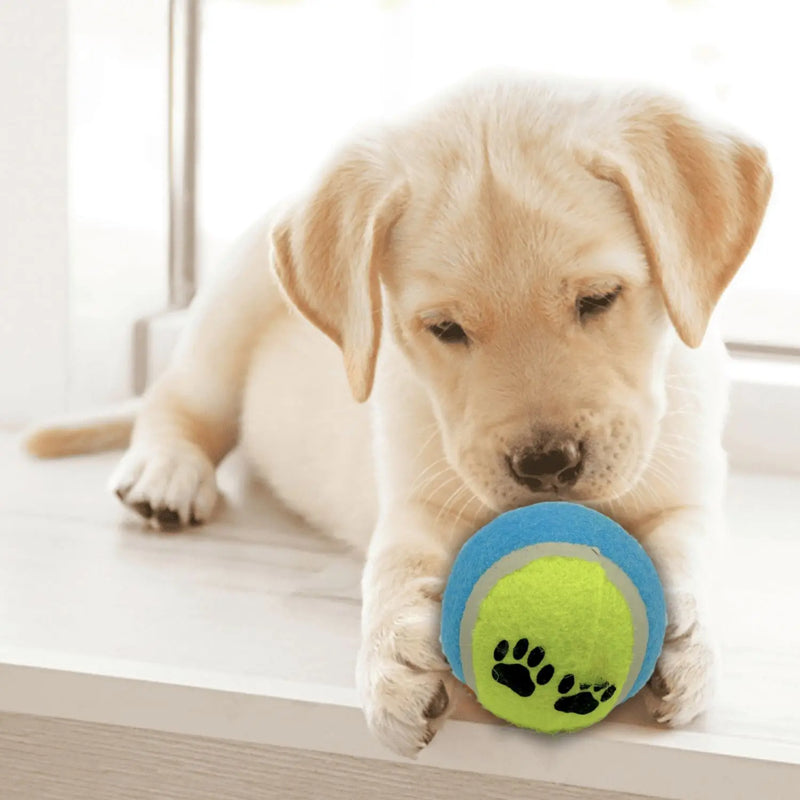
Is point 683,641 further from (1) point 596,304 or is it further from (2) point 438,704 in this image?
(1) point 596,304

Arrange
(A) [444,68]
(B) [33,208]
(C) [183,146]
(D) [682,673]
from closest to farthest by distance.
Answer: (D) [682,673] → (B) [33,208] → (A) [444,68] → (C) [183,146]

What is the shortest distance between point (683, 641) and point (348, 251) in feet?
1.79

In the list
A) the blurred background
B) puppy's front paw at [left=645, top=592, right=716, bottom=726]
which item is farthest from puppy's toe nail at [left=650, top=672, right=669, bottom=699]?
the blurred background

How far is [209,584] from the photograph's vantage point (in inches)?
66.5

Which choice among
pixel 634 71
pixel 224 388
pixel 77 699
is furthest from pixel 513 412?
pixel 634 71

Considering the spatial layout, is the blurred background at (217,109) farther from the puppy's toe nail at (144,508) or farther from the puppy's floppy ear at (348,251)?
the puppy's floppy ear at (348,251)

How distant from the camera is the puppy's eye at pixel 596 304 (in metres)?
1.34

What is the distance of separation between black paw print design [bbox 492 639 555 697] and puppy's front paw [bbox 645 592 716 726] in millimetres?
156

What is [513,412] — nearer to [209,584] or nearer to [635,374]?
[635,374]

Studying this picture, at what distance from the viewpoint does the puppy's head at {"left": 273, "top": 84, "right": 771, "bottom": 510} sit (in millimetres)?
1309

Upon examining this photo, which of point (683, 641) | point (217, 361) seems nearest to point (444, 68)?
point (217, 361)

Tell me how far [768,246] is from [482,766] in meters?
1.50

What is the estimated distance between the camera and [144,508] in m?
1.90

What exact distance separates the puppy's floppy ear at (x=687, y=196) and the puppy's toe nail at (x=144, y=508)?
88cm
